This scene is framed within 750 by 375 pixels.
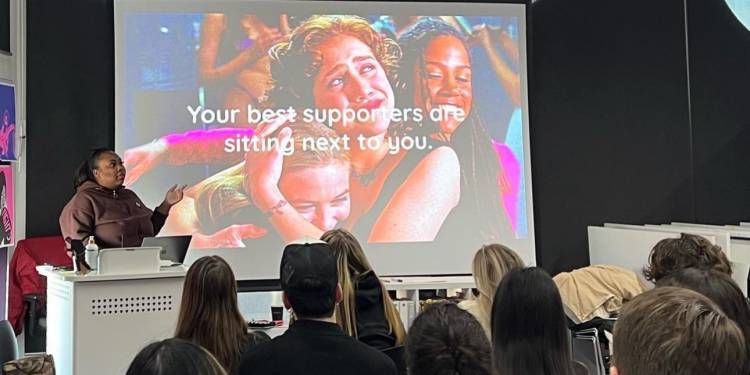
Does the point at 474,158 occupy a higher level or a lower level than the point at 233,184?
higher

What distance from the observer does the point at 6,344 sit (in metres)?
3.60

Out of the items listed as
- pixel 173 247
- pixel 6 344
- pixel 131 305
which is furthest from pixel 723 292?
pixel 6 344

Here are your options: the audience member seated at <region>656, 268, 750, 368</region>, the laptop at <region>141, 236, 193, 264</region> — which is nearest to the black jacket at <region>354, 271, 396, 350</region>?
the audience member seated at <region>656, 268, 750, 368</region>

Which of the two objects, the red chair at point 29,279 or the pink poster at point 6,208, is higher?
the pink poster at point 6,208

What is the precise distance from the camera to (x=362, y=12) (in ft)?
19.6

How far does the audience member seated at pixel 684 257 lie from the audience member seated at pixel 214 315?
1677mm

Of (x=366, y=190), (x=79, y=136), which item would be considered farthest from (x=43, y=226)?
(x=366, y=190)

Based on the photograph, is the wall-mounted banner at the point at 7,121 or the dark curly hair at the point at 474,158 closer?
the wall-mounted banner at the point at 7,121

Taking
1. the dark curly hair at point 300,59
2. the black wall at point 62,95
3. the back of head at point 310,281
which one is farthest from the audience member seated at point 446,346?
the black wall at point 62,95

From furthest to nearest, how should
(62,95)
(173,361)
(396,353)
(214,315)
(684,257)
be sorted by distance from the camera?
1. (62,95)
2. (684,257)
3. (396,353)
4. (214,315)
5. (173,361)

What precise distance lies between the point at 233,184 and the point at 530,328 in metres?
3.98

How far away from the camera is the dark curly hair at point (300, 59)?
585 centimetres

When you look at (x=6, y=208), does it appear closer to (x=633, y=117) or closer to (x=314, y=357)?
(x=314, y=357)

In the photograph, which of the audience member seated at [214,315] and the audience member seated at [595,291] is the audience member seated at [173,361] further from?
the audience member seated at [595,291]
